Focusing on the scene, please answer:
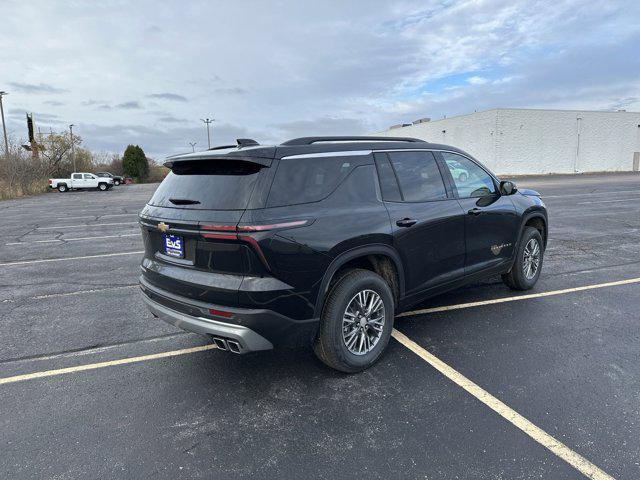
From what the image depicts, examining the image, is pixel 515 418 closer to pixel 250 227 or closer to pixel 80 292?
pixel 250 227

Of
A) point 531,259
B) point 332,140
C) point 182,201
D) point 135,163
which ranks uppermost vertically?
point 135,163

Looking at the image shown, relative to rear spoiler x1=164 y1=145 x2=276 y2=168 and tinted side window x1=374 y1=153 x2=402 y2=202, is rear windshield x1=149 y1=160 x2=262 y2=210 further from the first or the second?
tinted side window x1=374 y1=153 x2=402 y2=202

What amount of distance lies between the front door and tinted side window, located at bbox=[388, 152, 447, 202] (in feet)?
0.86

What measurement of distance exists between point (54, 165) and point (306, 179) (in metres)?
50.6

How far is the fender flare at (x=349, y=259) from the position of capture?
3209 millimetres

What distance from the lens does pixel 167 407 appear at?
3145 millimetres

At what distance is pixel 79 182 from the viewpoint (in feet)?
127

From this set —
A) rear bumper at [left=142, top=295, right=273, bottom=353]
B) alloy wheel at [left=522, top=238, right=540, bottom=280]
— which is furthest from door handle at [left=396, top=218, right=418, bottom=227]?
alloy wheel at [left=522, top=238, right=540, bottom=280]

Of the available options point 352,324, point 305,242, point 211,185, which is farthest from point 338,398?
point 211,185

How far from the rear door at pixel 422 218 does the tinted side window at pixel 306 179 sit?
0.53m

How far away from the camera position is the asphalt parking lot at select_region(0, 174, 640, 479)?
254 cm

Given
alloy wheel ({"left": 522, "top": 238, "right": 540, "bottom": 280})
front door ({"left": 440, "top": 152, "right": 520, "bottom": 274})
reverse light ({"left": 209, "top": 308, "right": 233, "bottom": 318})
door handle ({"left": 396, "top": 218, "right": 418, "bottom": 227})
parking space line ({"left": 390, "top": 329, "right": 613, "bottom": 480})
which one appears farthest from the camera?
alloy wheel ({"left": 522, "top": 238, "right": 540, "bottom": 280})

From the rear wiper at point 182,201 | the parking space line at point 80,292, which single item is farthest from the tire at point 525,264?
the parking space line at point 80,292

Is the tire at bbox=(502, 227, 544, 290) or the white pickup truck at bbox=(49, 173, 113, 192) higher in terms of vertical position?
the white pickup truck at bbox=(49, 173, 113, 192)
